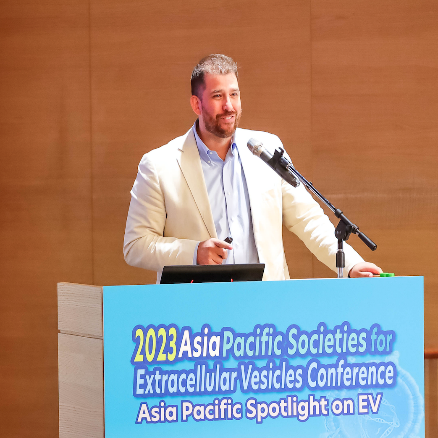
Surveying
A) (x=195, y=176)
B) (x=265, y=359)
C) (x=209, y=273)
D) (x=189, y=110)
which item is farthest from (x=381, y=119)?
(x=265, y=359)

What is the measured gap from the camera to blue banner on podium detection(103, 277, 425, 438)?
144cm

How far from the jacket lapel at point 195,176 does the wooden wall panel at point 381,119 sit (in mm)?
998

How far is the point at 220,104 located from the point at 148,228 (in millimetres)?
594

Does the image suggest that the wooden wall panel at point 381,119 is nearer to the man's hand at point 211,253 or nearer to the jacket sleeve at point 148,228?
the jacket sleeve at point 148,228

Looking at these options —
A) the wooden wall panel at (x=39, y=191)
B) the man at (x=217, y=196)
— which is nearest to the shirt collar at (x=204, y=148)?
the man at (x=217, y=196)

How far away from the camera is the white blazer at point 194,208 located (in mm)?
2469

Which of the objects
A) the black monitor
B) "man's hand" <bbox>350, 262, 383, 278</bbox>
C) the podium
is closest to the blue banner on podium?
the podium

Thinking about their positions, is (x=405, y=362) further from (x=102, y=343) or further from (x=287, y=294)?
(x=102, y=343)

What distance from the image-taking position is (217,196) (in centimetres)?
257

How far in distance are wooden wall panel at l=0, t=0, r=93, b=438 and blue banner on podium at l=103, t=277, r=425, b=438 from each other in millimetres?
2009

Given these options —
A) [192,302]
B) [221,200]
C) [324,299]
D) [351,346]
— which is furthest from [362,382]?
[221,200]

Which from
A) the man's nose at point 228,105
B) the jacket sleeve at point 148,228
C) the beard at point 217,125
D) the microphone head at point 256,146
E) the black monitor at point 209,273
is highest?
the man's nose at point 228,105

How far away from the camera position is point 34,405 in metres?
3.44

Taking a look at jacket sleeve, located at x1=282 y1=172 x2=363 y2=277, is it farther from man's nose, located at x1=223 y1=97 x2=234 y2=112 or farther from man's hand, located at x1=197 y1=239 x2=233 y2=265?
man's hand, located at x1=197 y1=239 x2=233 y2=265
